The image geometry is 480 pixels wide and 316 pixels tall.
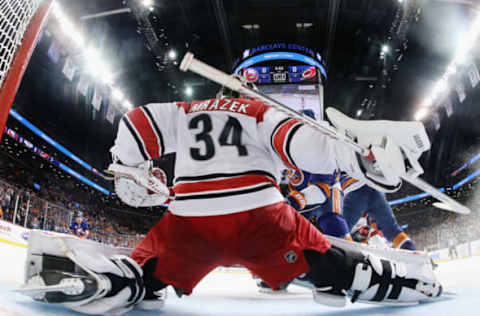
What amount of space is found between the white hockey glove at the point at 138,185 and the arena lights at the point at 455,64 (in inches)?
273

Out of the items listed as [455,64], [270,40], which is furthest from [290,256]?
[455,64]

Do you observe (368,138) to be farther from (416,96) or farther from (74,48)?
(416,96)

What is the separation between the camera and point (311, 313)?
1.17 metres

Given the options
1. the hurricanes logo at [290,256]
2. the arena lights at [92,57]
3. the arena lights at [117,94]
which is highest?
the arena lights at [92,57]

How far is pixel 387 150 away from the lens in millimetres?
861

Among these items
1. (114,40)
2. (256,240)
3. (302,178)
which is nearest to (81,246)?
(256,240)

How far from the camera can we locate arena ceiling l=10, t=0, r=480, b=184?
247 inches

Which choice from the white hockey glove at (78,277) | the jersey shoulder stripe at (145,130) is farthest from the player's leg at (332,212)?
the white hockey glove at (78,277)

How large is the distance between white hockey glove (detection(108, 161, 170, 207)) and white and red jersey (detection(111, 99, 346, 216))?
4 cm

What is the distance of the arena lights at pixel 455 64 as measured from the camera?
6.72 m

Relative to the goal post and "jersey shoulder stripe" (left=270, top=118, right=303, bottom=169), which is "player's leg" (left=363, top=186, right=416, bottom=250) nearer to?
"jersey shoulder stripe" (left=270, top=118, right=303, bottom=169)

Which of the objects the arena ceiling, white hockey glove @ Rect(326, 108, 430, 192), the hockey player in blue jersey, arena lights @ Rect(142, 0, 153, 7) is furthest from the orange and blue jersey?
arena lights @ Rect(142, 0, 153, 7)

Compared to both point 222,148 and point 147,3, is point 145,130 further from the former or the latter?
point 147,3

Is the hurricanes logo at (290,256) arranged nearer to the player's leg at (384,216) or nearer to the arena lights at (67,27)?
the player's leg at (384,216)
